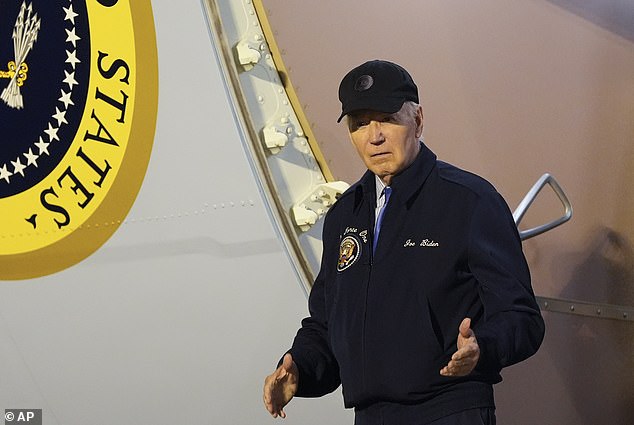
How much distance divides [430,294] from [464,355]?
221 millimetres

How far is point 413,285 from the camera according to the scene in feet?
6.68

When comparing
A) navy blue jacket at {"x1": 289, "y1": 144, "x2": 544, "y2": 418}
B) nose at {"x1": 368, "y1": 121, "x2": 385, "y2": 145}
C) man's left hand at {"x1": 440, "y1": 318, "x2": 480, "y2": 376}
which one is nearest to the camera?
man's left hand at {"x1": 440, "y1": 318, "x2": 480, "y2": 376}

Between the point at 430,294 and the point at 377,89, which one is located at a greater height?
the point at 377,89

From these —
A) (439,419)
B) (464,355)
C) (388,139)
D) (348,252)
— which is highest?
(388,139)

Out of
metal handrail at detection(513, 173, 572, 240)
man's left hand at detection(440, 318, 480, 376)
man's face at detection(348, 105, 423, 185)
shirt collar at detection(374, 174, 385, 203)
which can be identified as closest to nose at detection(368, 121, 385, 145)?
man's face at detection(348, 105, 423, 185)

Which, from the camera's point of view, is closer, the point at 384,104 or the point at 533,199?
the point at 384,104

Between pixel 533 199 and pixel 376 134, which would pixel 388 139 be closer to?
pixel 376 134

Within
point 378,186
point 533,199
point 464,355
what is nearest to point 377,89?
point 378,186

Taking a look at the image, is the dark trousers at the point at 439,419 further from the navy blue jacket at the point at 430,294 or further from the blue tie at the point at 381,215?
the blue tie at the point at 381,215

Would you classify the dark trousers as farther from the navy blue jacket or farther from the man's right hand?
the man's right hand

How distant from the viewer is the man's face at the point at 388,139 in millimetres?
2113

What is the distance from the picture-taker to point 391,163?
2.12 m

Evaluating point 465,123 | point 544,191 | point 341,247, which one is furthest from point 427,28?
point 341,247

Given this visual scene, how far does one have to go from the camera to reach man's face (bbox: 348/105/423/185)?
83.2 inches
